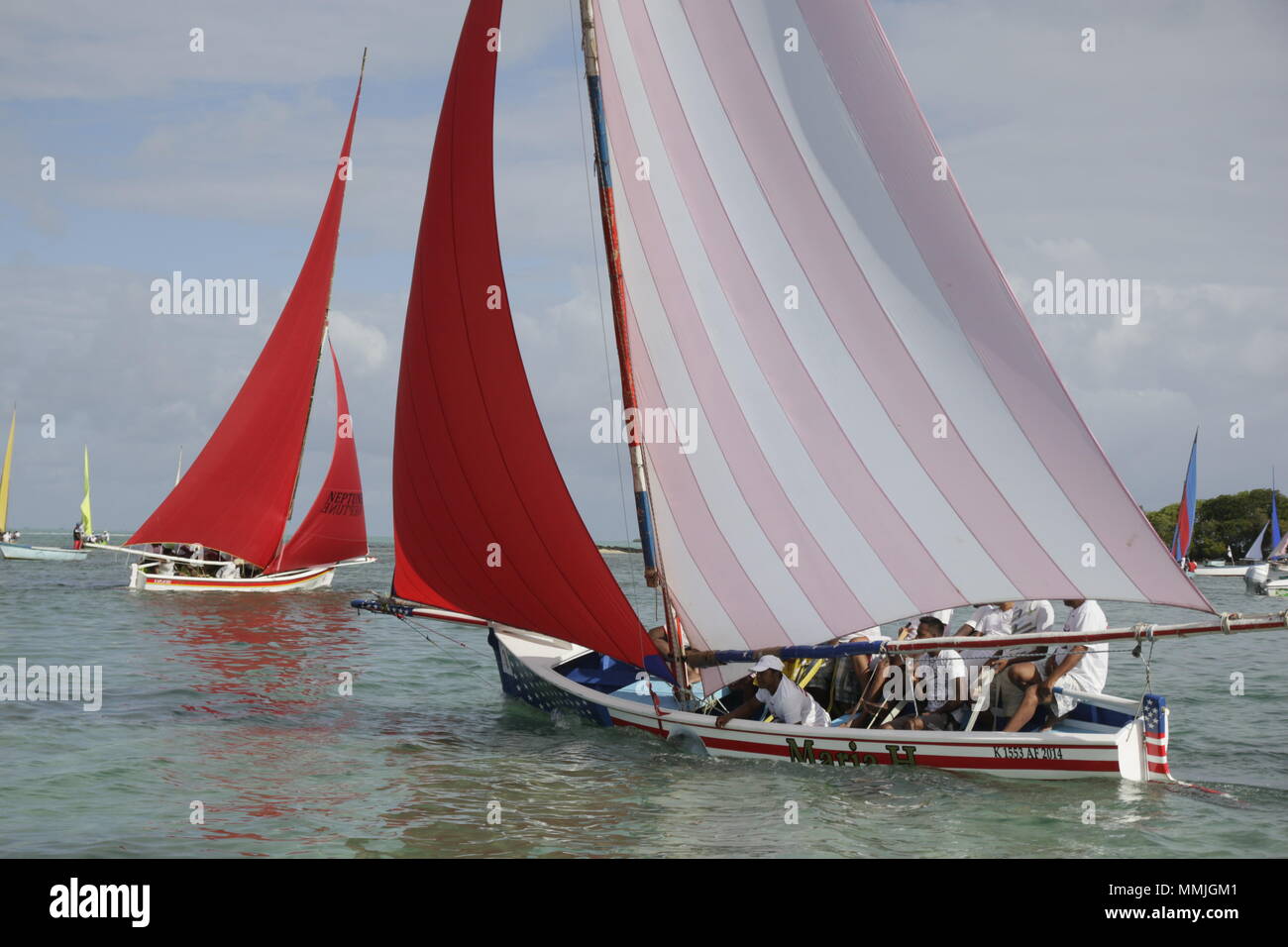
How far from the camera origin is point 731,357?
1183 cm

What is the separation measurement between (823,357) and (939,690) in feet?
13.0

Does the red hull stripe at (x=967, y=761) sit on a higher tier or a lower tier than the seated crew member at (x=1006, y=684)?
lower

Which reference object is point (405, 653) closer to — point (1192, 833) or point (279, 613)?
point (279, 613)

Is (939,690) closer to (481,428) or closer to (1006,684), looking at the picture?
(1006,684)

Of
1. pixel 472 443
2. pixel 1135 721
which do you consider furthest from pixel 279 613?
pixel 1135 721

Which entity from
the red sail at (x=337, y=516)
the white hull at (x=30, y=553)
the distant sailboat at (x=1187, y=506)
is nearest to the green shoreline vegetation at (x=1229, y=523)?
the distant sailboat at (x=1187, y=506)

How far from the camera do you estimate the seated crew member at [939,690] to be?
12.3 metres

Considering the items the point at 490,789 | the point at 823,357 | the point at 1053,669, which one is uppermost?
the point at 823,357

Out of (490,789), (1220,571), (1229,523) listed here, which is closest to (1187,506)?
(1220,571)

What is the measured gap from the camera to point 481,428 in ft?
44.3

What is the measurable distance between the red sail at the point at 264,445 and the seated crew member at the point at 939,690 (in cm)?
2575

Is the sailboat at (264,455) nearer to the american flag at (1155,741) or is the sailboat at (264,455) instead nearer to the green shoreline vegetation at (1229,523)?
the american flag at (1155,741)

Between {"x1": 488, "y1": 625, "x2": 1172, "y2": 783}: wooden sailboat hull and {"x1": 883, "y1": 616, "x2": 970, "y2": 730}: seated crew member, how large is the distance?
41cm

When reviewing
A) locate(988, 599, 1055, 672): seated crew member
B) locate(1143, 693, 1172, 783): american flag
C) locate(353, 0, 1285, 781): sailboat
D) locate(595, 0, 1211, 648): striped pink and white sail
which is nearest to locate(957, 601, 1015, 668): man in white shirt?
Result: locate(988, 599, 1055, 672): seated crew member
